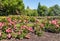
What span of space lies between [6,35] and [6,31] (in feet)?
0.59

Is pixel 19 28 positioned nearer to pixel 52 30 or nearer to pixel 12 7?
pixel 52 30

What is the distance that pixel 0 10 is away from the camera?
50.1 metres

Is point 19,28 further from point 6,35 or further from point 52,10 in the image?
point 52,10

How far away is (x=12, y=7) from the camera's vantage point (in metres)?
52.2

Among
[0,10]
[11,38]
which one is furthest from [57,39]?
[0,10]

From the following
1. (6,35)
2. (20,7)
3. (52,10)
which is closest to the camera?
(6,35)

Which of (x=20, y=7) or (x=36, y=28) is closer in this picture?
(x=36, y=28)

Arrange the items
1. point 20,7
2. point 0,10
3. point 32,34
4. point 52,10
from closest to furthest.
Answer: point 32,34
point 0,10
point 20,7
point 52,10

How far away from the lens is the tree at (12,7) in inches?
2000

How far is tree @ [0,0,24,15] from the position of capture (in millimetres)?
50800

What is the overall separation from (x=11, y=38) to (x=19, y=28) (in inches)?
27.3

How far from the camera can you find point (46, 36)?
9.68 metres

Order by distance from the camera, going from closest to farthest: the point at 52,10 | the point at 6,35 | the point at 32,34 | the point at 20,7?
the point at 6,35 → the point at 32,34 → the point at 20,7 → the point at 52,10

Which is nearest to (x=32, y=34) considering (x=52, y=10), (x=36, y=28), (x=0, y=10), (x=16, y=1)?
(x=36, y=28)
